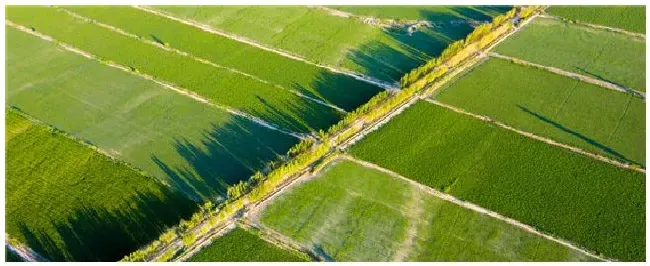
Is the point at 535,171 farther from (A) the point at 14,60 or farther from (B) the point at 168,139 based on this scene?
(A) the point at 14,60

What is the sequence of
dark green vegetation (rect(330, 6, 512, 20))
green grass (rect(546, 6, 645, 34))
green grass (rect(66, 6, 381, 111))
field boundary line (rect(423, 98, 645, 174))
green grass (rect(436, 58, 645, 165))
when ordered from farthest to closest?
dark green vegetation (rect(330, 6, 512, 20)) < green grass (rect(546, 6, 645, 34)) < green grass (rect(66, 6, 381, 111)) < green grass (rect(436, 58, 645, 165)) < field boundary line (rect(423, 98, 645, 174))

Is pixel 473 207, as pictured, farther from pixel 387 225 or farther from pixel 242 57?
pixel 242 57

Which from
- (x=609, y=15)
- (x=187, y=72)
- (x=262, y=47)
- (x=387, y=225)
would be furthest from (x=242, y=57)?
(x=609, y=15)

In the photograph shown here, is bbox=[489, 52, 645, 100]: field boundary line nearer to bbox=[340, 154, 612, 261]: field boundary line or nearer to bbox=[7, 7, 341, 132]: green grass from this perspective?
bbox=[7, 7, 341, 132]: green grass

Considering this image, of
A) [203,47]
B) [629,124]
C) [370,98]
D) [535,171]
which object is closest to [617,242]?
[535,171]

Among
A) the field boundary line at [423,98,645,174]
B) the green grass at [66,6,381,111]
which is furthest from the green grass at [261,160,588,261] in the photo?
the green grass at [66,6,381,111]

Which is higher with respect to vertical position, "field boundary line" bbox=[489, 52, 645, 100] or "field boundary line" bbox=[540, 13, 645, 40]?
"field boundary line" bbox=[540, 13, 645, 40]

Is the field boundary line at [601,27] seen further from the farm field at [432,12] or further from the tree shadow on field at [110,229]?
the tree shadow on field at [110,229]
